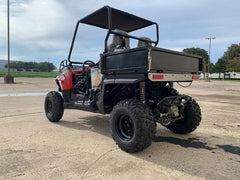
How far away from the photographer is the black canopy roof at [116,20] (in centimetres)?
415

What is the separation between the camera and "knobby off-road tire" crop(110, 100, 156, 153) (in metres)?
2.98

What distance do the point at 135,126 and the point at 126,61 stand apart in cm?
108

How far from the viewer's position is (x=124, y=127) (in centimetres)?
351

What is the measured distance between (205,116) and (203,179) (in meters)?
3.95

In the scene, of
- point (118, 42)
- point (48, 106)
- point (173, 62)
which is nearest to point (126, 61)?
point (173, 62)

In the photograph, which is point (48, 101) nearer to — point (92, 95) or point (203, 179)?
point (92, 95)

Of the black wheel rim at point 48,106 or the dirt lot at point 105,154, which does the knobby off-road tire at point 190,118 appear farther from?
the black wheel rim at point 48,106

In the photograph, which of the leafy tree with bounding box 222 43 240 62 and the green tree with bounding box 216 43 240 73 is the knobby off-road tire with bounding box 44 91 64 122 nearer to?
the green tree with bounding box 216 43 240 73

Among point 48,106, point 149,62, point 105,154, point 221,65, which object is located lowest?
point 105,154

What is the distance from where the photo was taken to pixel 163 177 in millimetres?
2459

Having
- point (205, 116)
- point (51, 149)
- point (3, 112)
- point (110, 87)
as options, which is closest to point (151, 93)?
point (110, 87)

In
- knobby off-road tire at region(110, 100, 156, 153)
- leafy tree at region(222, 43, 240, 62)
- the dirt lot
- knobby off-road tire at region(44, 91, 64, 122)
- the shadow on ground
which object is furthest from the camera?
leafy tree at region(222, 43, 240, 62)

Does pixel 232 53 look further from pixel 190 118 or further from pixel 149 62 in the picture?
pixel 149 62

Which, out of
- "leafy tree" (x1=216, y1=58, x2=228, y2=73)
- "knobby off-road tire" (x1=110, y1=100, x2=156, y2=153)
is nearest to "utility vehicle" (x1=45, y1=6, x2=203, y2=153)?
"knobby off-road tire" (x1=110, y1=100, x2=156, y2=153)
